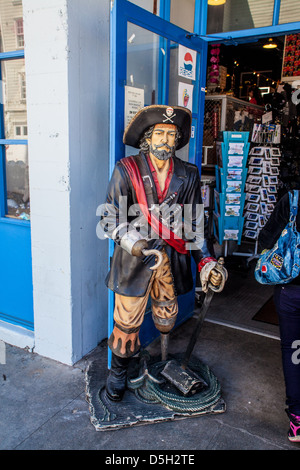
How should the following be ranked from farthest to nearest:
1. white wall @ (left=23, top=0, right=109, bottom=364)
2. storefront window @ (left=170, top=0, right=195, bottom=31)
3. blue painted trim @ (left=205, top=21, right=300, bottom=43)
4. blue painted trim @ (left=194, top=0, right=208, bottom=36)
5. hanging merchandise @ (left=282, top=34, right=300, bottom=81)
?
1. hanging merchandise @ (left=282, top=34, right=300, bottom=81)
2. storefront window @ (left=170, top=0, right=195, bottom=31)
3. blue painted trim @ (left=194, top=0, right=208, bottom=36)
4. blue painted trim @ (left=205, top=21, right=300, bottom=43)
5. white wall @ (left=23, top=0, right=109, bottom=364)

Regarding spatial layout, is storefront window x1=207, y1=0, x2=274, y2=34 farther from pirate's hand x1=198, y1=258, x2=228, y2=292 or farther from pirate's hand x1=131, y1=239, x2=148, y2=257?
pirate's hand x1=131, y1=239, x2=148, y2=257

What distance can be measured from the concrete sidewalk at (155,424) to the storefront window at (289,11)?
2.79 metres

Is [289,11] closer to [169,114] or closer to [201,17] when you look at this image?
[201,17]

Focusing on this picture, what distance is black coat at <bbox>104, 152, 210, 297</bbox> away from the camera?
8.38 feet

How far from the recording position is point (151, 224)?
2600 mm

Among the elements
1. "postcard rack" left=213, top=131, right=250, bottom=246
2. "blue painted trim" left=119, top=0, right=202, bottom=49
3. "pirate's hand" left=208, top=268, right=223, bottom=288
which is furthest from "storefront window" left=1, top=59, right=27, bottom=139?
"postcard rack" left=213, top=131, right=250, bottom=246

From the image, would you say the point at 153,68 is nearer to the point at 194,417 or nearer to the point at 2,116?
the point at 2,116

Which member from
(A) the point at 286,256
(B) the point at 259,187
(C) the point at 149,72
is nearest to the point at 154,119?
(C) the point at 149,72

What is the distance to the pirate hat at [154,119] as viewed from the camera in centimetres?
249

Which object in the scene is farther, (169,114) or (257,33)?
(257,33)

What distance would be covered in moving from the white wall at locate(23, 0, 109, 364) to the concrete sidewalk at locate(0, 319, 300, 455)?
0.28 m

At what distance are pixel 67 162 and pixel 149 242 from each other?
89 cm

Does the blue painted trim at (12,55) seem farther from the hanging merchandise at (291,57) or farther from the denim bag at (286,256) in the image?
the hanging merchandise at (291,57)
